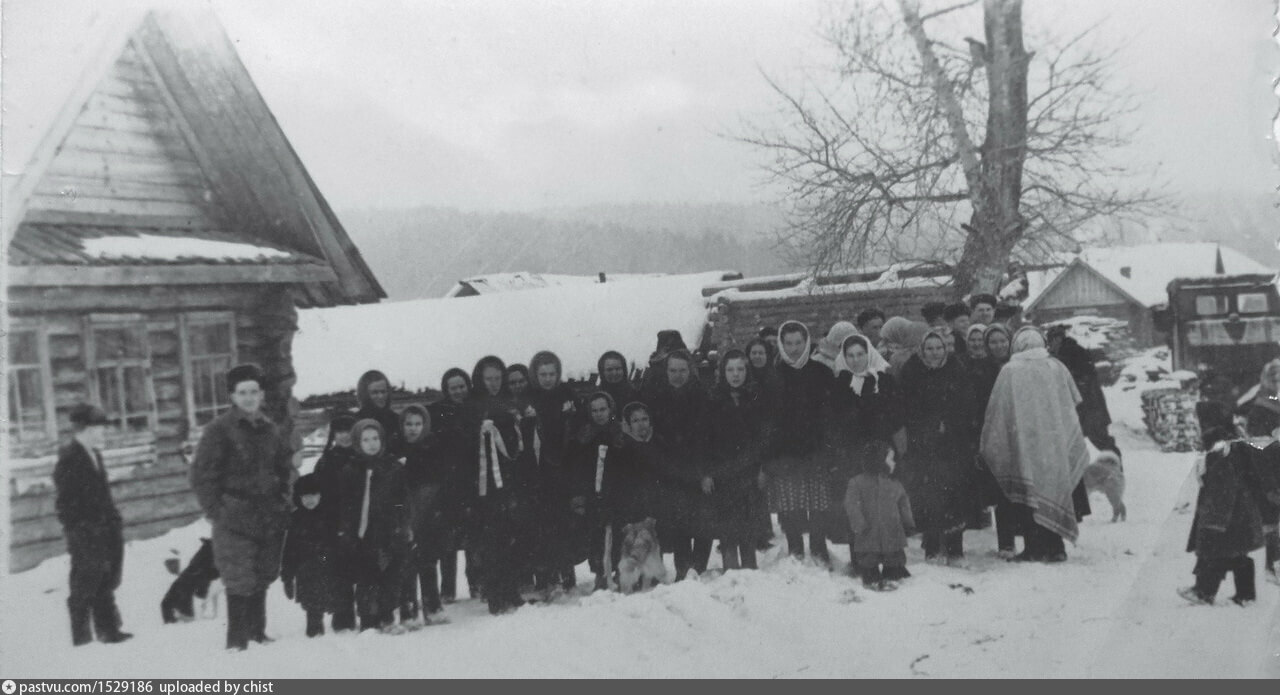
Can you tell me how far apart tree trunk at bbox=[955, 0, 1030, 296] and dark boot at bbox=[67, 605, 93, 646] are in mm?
5215

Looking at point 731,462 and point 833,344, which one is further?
point 833,344

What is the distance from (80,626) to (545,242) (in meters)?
2.64

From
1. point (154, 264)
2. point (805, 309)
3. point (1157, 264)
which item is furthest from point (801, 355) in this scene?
point (154, 264)

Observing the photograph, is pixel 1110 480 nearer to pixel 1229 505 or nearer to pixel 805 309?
pixel 1229 505

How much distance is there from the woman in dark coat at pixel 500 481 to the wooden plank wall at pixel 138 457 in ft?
2.96

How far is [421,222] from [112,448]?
171cm

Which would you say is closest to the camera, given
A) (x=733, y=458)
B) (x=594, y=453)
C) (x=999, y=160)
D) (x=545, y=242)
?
(x=594, y=453)

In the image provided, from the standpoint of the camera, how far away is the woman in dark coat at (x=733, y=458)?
472 cm

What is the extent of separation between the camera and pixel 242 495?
390 centimetres

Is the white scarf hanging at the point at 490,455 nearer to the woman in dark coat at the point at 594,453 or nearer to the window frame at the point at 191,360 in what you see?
the woman in dark coat at the point at 594,453

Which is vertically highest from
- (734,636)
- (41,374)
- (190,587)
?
(41,374)

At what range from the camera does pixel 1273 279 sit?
15.0 ft

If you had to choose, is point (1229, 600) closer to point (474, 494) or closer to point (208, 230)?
point (474, 494)

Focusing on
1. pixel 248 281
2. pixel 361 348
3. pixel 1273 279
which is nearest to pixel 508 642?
pixel 361 348
